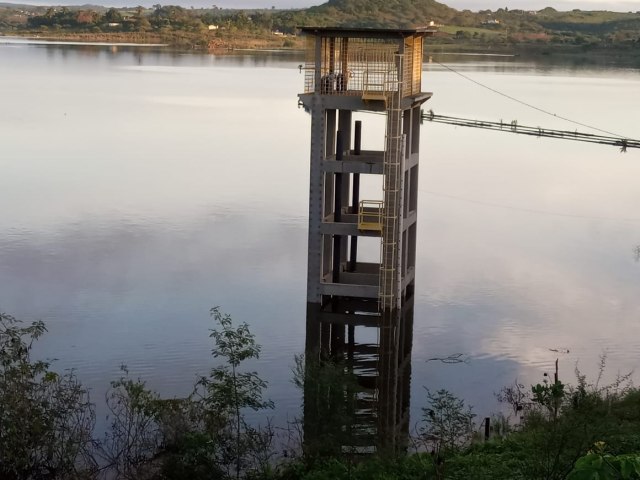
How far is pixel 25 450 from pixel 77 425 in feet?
4.49

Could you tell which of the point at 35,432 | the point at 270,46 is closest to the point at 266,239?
the point at 35,432

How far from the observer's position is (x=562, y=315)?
26.5 m

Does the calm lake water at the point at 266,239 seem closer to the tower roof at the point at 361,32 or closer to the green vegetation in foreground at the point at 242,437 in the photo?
the green vegetation in foreground at the point at 242,437

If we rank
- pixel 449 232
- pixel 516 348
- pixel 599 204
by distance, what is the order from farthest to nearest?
1. pixel 599 204
2. pixel 449 232
3. pixel 516 348

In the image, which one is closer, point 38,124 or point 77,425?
point 77,425

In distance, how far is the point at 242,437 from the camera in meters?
17.2

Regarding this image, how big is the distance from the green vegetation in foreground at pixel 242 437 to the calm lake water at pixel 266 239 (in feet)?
6.60

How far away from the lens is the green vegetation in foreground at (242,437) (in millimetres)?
15242

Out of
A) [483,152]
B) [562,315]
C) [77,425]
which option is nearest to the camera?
[77,425]

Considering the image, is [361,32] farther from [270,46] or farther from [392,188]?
[270,46]

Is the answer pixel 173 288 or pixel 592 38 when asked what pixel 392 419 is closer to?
pixel 173 288

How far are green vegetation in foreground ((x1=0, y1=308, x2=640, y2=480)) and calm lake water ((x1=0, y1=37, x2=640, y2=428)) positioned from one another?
2.01m

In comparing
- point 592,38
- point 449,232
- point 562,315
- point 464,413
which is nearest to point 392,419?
point 464,413

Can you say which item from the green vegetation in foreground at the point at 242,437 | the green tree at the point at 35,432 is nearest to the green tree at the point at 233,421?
the green vegetation in foreground at the point at 242,437
